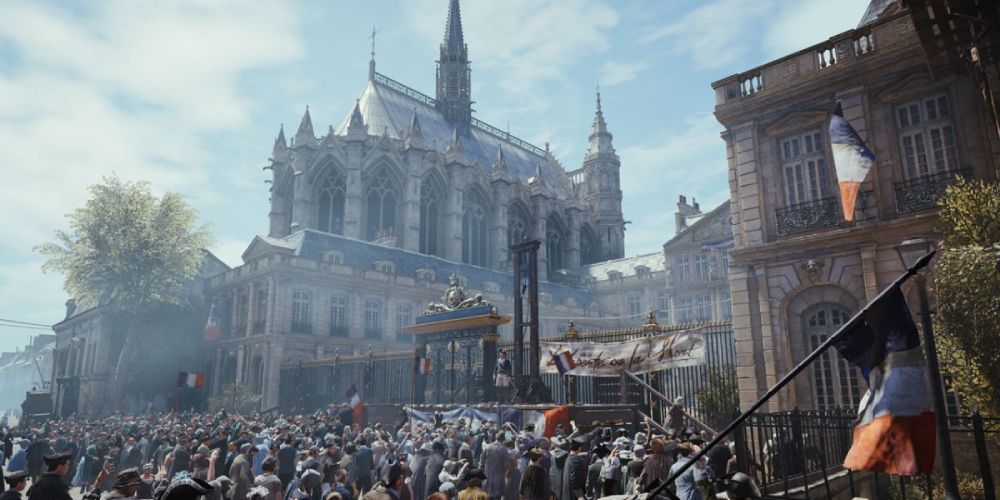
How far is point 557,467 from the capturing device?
36.2 feet

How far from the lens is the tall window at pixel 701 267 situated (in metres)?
48.3

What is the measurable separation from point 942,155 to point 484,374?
1438cm

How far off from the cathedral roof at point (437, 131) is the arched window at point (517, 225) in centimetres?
428

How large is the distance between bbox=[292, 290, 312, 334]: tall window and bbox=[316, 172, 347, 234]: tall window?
13278 mm

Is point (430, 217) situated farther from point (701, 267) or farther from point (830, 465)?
point (830, 465)

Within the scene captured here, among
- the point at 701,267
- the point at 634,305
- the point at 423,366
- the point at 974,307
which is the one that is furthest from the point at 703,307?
the point at 974,307

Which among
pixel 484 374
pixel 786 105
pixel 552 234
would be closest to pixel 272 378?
pixel 484 374

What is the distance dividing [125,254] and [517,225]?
35.6 metres

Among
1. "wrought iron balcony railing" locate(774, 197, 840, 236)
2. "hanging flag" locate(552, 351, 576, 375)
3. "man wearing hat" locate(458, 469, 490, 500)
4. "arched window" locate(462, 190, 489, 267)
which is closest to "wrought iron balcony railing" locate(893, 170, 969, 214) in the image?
"wrought iron balcony railing" locate(774, 197, 840, 236)

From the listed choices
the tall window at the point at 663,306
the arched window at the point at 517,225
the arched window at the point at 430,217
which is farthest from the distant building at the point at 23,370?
the tall window at the point at 663,306

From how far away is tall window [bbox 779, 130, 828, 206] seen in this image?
55.9 feet

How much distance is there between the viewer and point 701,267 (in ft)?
159

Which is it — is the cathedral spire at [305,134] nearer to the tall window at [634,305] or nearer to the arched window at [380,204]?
the arched window at [380,204]

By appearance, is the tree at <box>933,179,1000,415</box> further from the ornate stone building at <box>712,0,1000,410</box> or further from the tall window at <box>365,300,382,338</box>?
the tall window at <box>365,300,382,338</box>
